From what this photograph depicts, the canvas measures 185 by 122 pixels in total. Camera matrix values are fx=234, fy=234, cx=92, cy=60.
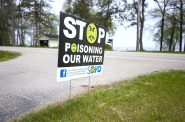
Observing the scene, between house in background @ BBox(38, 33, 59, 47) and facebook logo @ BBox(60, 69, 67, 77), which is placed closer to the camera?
facebook logo @ BBox(60, 69, 67, 77)

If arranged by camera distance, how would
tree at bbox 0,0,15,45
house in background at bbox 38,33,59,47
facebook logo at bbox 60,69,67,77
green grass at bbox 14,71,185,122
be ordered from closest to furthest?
1. green grass at bbox 14,71,185,122
2. facebook logo at bbox 60,69,67,77
3. tree at bbox 0,0,15,45
4. house in background at bbox 38,33,59,47

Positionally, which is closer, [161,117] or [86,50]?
[161,117]

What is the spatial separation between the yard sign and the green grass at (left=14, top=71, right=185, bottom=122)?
0.59 metres

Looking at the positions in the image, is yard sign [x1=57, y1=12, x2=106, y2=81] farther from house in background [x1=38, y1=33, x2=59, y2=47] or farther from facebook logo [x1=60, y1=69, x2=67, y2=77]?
house in background [x1=38, y1=33, x2=59, y2=47]

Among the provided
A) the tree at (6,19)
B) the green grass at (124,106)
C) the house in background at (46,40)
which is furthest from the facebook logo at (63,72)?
the house in background at (46,40)

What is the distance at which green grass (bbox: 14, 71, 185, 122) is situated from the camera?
3.92 m

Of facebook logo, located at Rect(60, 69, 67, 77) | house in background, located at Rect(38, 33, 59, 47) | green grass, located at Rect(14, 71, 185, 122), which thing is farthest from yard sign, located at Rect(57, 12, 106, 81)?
house in background, located at Rect(38, 33, 59, 47)

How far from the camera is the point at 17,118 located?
13.2 ft

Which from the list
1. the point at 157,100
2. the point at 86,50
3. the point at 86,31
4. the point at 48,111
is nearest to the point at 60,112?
the point at 48,111

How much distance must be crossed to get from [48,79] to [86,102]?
8.87 feet

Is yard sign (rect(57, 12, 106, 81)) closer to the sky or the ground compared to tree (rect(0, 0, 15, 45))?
closer to the ground

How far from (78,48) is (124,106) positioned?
142 centimetres

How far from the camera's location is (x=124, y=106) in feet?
14.7

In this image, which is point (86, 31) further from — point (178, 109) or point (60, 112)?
point (178, 109)
